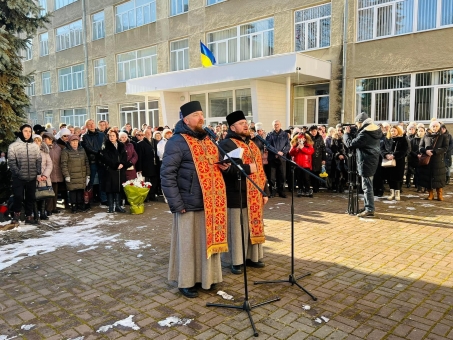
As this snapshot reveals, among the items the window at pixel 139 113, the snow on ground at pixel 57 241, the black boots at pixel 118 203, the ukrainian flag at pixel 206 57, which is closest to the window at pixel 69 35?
the window at pixel 139 113

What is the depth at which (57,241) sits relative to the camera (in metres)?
6.27

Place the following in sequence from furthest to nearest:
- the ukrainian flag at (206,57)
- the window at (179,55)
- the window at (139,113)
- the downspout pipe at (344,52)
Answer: the window at (139,113)
the window at (179,55)
the ukrainian flag at (206,57)
the downspout pipe at (344,52)

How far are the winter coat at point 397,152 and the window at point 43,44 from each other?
3217 cm

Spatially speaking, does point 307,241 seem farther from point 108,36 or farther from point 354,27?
point 108,36

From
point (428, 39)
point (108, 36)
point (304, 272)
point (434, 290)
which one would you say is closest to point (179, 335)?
point (304, 272)

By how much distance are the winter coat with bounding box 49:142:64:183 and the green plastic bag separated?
1.59m

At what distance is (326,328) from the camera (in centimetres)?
334

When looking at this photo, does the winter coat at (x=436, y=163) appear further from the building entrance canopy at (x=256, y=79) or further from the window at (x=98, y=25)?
the window at (x=98, y=25)

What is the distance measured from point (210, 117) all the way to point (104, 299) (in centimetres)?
1739

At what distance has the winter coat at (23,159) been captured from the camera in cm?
718

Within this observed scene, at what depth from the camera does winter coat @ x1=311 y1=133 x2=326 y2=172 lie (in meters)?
10.3

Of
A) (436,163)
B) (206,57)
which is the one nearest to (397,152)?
(436,163)

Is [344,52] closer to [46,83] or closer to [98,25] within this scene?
[98,25]

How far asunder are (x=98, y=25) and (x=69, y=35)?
410cm
